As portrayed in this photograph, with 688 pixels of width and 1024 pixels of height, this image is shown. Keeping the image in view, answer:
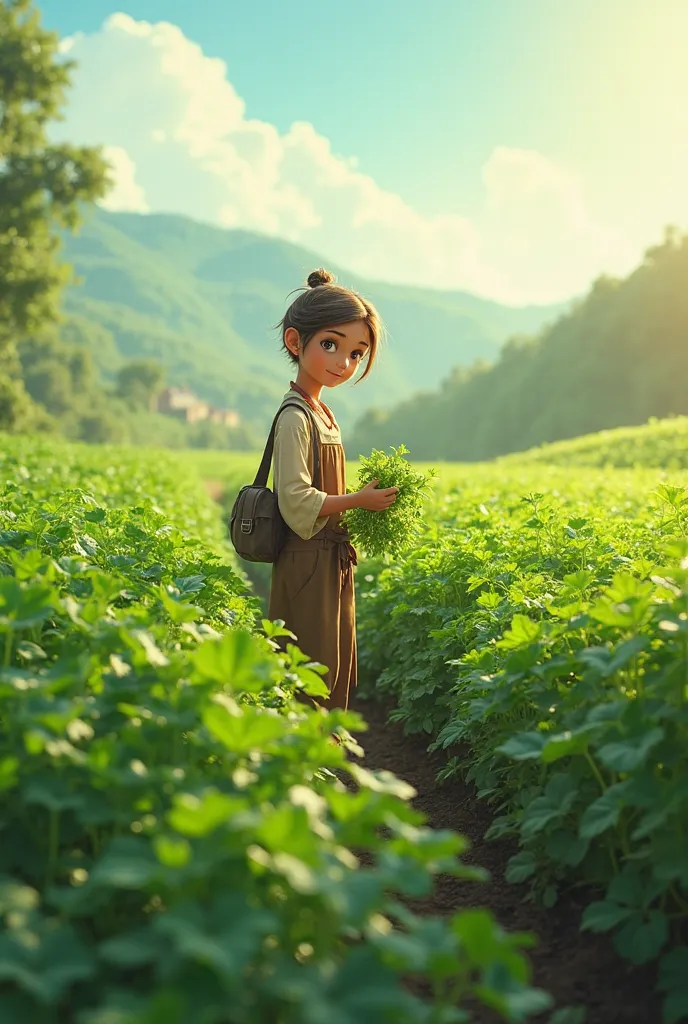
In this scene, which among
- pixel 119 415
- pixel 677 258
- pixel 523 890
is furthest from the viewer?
pixel 119 415

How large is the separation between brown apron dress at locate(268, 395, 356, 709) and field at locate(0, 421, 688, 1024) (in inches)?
12.0

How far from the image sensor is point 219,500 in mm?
23812

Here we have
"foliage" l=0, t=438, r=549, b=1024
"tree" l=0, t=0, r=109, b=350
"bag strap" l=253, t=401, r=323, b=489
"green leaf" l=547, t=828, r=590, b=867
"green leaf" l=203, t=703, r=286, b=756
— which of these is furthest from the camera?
"tree" l=0, t=0, r=109, b=350

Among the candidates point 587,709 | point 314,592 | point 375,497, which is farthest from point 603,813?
point 314,592

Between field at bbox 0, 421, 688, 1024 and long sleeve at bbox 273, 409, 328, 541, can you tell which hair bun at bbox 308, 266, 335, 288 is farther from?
field at bbox 0, 421, 688, 1024

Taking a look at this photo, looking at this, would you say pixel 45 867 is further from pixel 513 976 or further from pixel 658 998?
pixel 658 998

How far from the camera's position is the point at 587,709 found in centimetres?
269

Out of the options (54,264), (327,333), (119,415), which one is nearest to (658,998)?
(327,333)

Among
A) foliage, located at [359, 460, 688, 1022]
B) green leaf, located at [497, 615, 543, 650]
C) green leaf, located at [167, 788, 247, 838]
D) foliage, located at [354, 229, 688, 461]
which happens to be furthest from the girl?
Result: foliage, located at [354, 229, 688, 461]

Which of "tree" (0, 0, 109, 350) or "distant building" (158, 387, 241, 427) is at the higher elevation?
"tree" (0, 0, 109, 350)

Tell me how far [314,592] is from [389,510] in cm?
52

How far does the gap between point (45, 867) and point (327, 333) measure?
2.76 meters

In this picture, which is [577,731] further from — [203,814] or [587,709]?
[203,814]

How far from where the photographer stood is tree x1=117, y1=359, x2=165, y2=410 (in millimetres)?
110125
